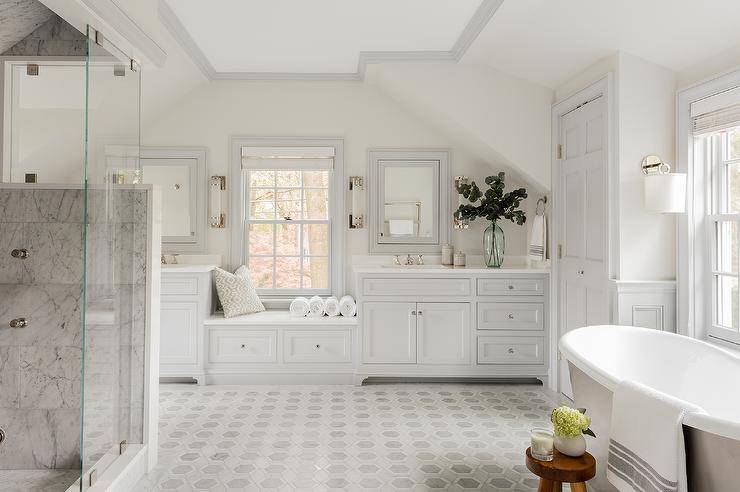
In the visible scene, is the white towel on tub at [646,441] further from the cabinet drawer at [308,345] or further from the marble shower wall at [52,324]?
the cabinet drawer at [308,345]

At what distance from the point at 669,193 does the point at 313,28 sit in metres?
2.52

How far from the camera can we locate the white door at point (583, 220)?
3.45 meters

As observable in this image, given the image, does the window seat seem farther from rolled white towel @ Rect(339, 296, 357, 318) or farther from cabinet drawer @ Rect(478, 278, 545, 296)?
cabinet drawer @ Rect(478, 278, 545, 296)

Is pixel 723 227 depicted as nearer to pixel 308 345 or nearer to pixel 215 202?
pixel 308 345

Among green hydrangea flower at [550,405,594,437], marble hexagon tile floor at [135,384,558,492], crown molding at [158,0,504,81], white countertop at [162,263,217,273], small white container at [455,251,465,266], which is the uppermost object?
crown molding at [158,0,504,81]

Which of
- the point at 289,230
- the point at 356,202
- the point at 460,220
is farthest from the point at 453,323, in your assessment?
the point at 289,230

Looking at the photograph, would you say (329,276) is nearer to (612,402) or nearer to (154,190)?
(154,190)

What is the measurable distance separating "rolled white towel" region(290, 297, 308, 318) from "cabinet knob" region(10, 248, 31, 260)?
222cm

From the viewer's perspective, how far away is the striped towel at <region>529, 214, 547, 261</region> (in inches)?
168

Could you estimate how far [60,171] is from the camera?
2.36 meters

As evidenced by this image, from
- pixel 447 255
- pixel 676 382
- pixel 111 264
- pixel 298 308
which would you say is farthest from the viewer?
pixel 447 255

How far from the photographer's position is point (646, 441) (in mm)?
1743

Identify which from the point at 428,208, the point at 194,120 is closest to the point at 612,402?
the point at 428,208

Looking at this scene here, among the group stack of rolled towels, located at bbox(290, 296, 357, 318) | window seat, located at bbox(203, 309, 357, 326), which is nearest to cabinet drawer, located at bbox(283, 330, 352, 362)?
window seat, located at bbox(203, 309, 357, 326)
